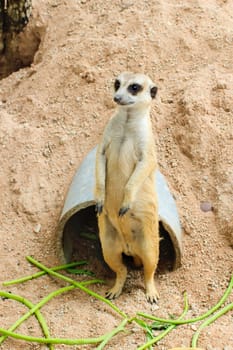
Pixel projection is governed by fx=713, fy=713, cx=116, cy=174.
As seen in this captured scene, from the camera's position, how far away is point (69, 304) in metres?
3.48

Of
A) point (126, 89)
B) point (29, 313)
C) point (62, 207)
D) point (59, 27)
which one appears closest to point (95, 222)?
point (62, 207)

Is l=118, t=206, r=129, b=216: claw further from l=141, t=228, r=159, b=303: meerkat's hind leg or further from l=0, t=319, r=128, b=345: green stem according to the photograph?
l=0, t=319, r=128, b=345: green stem

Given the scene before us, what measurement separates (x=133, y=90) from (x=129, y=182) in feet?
1.40

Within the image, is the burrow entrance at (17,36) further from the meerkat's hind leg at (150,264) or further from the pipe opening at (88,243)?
the meerkat's hind leg at (150,264)

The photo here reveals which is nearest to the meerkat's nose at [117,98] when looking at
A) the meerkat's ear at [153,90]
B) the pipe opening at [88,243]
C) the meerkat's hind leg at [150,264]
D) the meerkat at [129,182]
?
the meerkat at [129,182]

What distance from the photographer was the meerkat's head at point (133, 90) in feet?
10.3

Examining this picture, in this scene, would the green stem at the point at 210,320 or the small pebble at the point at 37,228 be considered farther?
the small pebble at the point at 37,228

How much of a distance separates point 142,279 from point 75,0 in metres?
2.22

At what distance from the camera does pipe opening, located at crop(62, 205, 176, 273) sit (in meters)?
3.84

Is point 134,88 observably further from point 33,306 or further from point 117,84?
point 33,306

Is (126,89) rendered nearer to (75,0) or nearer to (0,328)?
(0,328)

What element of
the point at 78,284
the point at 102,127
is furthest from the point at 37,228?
the point at 102,127

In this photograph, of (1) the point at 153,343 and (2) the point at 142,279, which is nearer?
(1) the point at 153,343

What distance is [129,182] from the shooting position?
3.29 m
